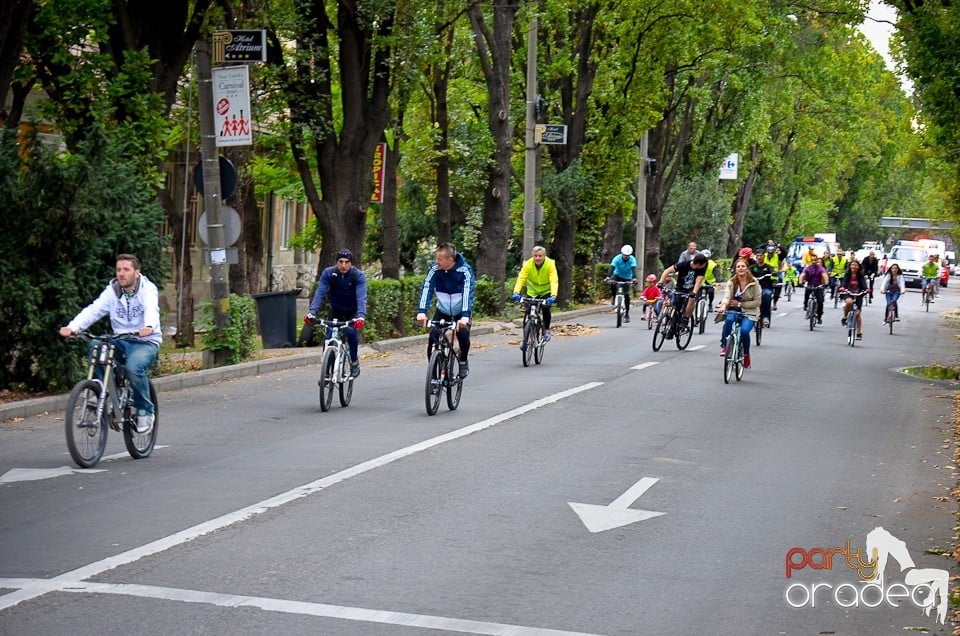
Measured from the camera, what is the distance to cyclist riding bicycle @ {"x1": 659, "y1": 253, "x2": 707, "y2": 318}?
26.1m

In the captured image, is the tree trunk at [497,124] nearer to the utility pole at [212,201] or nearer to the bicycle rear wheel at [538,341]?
the bicycle rear wheel at [538,341]

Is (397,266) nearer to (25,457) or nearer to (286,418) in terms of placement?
(286,418)

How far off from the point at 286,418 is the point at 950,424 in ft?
25.6

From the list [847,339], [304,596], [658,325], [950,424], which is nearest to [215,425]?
[304,596]

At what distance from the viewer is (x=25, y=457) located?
11.8m

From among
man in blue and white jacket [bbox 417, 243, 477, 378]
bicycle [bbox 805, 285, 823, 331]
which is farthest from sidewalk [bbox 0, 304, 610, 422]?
bicycle [bbox 805, 285, 823, 331]

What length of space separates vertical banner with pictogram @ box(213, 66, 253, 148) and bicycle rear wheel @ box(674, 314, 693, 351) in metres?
10.3

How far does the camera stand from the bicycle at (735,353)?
20.2m

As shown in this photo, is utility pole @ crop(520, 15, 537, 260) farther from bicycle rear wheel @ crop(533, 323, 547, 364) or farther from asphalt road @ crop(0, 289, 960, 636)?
asphalt road @ crop(0, 289, 960, 636)

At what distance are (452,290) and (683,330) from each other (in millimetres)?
11501

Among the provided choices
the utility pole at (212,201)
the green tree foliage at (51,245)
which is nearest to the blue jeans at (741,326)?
the utility pole at (212,201)

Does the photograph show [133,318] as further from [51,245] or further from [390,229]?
[390,229]

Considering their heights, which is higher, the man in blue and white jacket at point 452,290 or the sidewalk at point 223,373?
the man in blue and white jacket at point 452,290

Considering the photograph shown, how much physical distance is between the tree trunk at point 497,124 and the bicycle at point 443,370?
18.1 m
